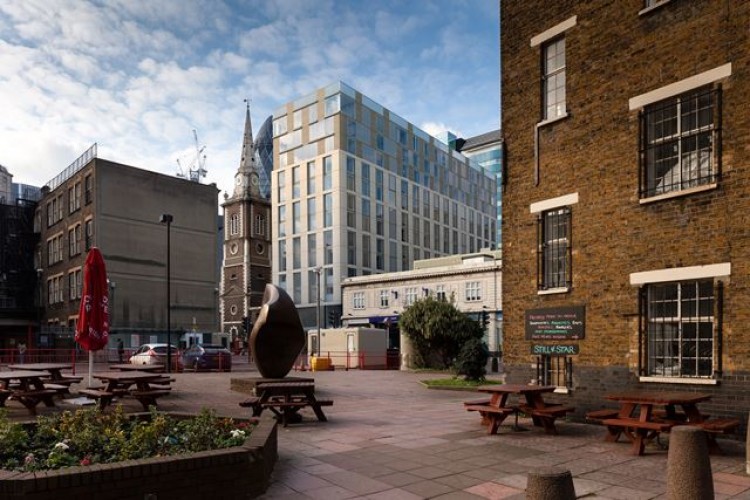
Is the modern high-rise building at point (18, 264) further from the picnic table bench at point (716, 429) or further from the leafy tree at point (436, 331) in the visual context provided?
the picnic table bench at point (716, 429)

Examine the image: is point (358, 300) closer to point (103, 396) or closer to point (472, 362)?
point (472, 362)

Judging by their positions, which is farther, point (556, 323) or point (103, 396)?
point (556, 323)

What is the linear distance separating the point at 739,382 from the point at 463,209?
81.7 meters

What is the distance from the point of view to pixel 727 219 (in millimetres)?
9969

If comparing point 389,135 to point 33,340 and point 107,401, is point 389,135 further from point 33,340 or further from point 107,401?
point 107,401

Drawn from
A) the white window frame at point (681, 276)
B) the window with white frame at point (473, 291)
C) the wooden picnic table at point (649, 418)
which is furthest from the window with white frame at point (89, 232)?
the wooden picnic table at point (649, 418)

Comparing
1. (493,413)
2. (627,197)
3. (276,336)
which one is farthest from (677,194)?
(276,336)

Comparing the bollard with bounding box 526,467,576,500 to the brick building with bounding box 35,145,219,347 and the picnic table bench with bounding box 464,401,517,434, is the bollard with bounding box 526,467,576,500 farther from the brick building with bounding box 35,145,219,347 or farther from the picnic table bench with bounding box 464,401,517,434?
the brick building with bounding box 35,145,219,347

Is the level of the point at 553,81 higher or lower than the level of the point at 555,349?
higher

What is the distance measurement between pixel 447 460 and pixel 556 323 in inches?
200

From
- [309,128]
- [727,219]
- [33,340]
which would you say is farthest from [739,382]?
[309,128]

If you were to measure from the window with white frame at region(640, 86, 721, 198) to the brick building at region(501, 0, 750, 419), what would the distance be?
24 mm

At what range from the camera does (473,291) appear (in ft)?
171

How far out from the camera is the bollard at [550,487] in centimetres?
402
